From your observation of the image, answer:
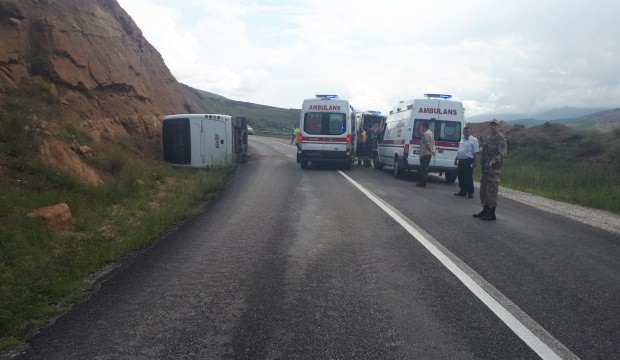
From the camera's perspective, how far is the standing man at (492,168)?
8773 millimetres

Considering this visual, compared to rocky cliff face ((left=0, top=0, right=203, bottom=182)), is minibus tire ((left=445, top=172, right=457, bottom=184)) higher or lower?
lower

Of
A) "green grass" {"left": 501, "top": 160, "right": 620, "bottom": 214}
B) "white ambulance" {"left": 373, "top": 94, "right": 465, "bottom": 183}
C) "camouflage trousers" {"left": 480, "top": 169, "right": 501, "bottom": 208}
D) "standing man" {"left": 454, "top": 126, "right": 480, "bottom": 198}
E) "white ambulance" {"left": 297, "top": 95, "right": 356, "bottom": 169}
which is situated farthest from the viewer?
Result: "white ambulance" {"left": 297, "top": 95, "right": 356, "bottom": 169}

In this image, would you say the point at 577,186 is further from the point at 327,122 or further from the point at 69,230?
the point at 69,230

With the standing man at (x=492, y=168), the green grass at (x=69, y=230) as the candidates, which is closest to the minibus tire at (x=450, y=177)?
the standing man at (x=492, y=168)

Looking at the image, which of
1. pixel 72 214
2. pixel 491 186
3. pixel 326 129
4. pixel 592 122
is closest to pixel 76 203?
pixel 72 214

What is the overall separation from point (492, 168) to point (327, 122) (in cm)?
1028

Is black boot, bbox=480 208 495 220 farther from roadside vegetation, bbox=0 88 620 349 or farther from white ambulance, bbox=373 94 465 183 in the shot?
white ambulance, bbox=373 94 465 183

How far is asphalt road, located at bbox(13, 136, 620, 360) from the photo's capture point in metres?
3.55

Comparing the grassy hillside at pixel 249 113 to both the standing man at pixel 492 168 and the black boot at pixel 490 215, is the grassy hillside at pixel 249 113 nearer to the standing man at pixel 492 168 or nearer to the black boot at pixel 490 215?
the standing man at pixel 492 168

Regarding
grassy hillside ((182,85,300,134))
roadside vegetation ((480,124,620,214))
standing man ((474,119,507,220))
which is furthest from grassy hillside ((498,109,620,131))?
grassy hillside ((182,85,300,134))

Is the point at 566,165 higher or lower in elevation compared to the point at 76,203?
lower

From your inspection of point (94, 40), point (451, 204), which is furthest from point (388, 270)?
point (94, 40)

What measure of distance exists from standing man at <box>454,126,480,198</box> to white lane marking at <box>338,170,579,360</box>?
5941 mm

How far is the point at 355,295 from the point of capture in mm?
4621
